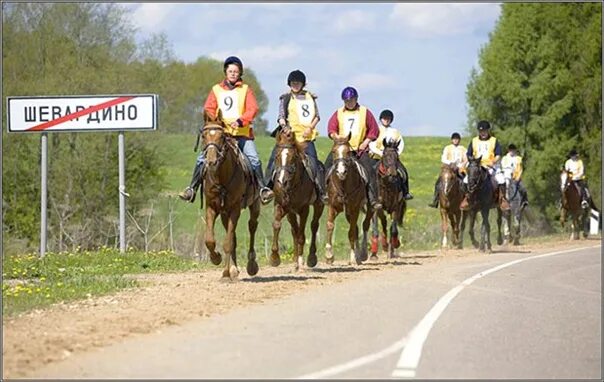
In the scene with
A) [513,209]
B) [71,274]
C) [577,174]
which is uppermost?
[577,174]

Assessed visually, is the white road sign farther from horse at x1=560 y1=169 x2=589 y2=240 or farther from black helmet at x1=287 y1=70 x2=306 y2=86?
horse at x1=560 y1=169 x2=589 y2=240

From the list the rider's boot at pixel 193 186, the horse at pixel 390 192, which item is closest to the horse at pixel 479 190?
the horse at pixel 390 192

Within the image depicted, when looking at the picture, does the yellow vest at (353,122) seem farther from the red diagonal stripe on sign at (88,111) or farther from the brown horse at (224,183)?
the red diagonal stripe on sign at (88,111)

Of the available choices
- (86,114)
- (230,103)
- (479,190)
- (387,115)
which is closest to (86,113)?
(86,114)

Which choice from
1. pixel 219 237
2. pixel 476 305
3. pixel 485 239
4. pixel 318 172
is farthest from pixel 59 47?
pixel 476 305

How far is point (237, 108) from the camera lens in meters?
17.4

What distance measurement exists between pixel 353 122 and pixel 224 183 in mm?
5546

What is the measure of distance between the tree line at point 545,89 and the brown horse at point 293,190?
3500cm

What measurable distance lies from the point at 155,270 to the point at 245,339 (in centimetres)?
1105

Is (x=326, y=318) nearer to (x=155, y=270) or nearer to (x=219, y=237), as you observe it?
(x=155, y=270)

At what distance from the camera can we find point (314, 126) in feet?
64.7

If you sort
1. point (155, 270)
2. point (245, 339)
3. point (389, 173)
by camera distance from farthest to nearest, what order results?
point (389, 173)
point (155, 270)
point (245, 339)

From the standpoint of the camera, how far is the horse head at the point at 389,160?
2453cm

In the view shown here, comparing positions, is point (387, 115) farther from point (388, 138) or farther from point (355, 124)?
point (355, 124)
